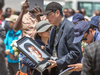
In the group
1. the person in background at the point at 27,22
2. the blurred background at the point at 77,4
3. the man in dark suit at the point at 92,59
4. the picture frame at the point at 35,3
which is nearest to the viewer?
the man in dark suit at the point at 92,59

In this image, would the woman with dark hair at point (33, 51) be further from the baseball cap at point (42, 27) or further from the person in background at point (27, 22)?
the person in background at point (27, 22)

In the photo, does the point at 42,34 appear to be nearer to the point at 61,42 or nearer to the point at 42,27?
the point at 42,27

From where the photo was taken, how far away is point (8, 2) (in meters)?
18.9

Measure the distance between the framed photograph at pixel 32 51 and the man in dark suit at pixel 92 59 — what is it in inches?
63.8

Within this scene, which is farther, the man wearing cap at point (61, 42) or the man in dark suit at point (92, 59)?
the man wearing cap at point (61, 42)

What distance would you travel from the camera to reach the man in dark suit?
187cm

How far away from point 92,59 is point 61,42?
165cm

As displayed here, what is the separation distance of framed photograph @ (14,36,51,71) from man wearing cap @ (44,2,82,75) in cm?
19

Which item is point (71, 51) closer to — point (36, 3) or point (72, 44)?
point (72, 44)

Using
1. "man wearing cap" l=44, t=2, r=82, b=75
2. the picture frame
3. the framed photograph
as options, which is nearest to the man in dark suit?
"man wearing cap" l=44, t=2, r=82, b=75

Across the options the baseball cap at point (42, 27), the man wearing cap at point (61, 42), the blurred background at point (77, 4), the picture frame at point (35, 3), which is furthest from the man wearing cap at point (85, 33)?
the blurred background at point (77, 4)

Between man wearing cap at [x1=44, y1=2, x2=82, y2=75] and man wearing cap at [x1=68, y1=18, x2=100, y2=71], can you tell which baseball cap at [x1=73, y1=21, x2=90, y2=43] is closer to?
man wearing cap at [x1=68, y1=18, x2=100, y2=71]

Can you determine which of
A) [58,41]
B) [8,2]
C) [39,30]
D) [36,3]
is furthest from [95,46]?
[8,2]

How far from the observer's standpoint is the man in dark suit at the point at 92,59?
6.15 feet
